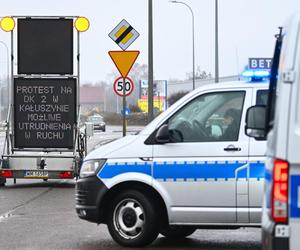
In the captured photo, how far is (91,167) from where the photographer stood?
329 inches

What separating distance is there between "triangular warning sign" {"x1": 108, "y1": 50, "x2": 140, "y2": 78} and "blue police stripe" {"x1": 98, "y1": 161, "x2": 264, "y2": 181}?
9.17 m

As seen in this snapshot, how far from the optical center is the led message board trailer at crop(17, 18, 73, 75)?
52.4 ft

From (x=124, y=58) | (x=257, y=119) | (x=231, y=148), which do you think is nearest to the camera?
(x=257, y=119)

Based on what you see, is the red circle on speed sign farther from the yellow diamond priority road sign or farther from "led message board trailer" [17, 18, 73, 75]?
"led message board trailer" [17, 18, 73, 75]

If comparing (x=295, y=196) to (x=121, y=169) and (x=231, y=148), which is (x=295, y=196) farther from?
(x=121, y=169)

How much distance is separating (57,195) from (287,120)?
409 inches

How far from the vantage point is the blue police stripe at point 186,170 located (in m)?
7.78

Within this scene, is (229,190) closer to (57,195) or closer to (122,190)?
(122,190)

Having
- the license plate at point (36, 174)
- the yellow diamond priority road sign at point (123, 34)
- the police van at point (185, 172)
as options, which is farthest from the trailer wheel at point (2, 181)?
the police van at point (185, 172)

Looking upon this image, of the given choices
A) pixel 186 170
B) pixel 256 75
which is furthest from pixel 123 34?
pixel 186 170

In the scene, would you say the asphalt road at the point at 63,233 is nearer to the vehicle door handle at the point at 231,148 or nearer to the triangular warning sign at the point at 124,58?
the vehicle door handle at the point at 231,148

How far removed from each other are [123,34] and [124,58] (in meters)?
0.59

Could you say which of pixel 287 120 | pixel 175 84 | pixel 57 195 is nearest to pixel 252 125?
pixel 287 120

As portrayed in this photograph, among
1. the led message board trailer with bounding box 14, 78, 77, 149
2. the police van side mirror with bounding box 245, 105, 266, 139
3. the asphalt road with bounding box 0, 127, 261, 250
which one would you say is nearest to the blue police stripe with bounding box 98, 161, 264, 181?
the asphalt road with bounding box 0, 127, 261, 250
